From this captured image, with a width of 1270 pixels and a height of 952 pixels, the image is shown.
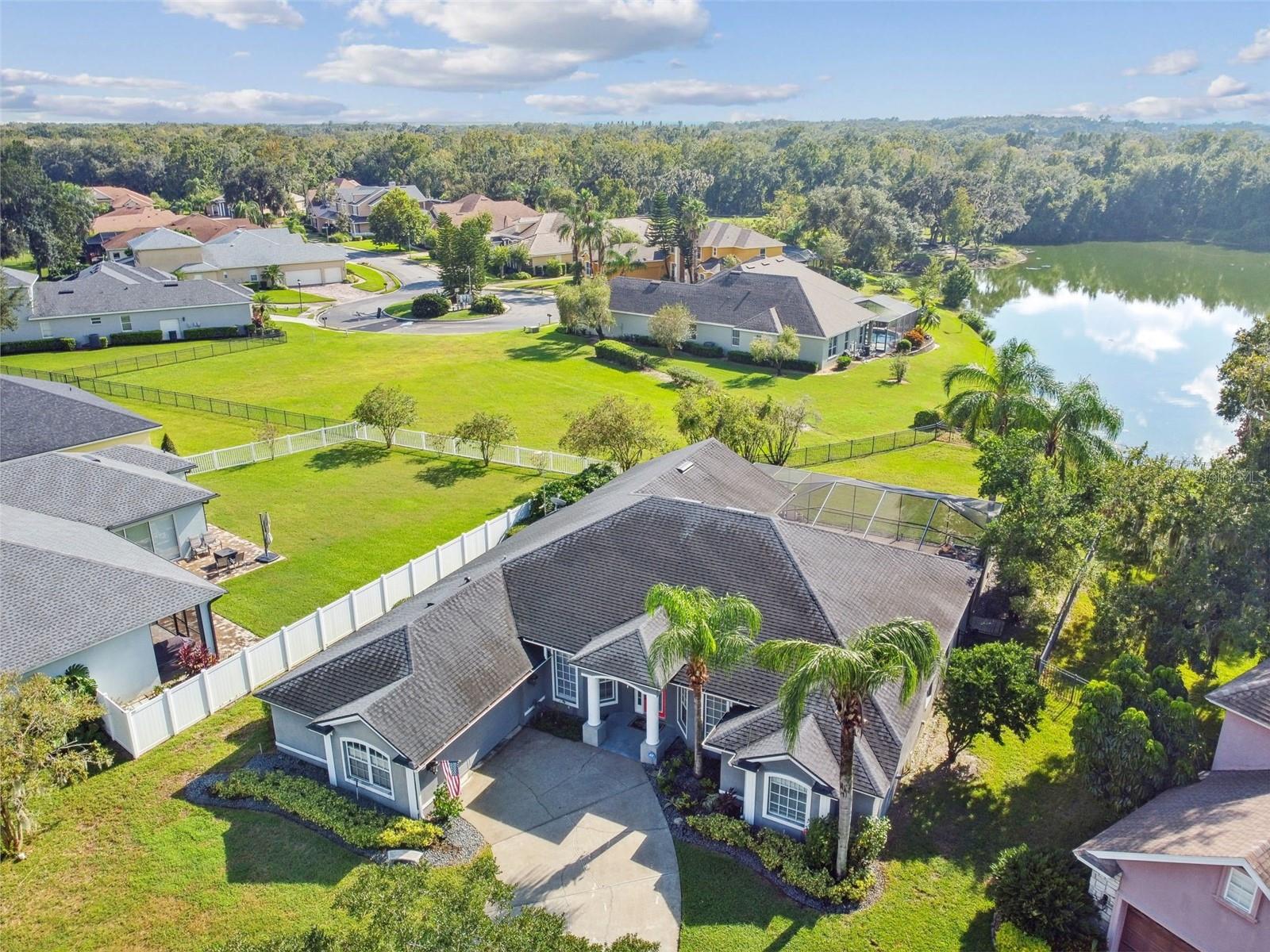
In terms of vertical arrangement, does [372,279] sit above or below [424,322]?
above

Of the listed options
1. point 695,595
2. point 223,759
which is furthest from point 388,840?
point 695,595

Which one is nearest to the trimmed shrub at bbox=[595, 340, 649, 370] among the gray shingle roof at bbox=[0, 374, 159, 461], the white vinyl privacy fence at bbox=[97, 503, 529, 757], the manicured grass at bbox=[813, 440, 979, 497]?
the manicured grass at bbox=[813, 440, 979, 497]

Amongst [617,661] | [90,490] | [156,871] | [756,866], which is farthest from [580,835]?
[90,490]

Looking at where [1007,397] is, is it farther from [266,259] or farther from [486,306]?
[266,259]

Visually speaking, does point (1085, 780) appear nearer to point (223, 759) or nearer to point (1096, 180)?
point (223, 759)

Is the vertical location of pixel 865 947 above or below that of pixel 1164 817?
below
